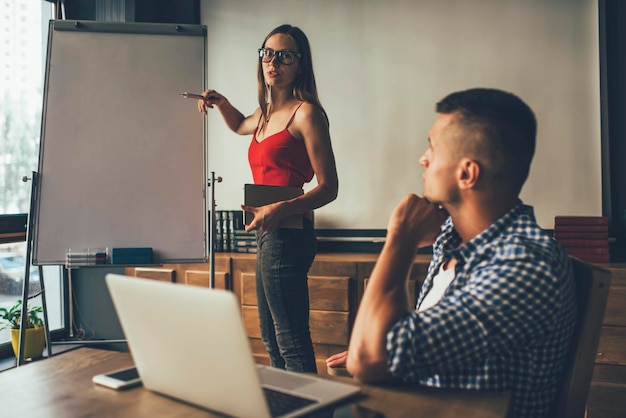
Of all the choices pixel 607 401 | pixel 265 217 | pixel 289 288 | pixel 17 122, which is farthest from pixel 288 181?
pixel 17 122

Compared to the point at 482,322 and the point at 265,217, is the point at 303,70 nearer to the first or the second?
the point at 265,217

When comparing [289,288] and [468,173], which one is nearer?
[468,173]

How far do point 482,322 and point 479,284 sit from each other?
0.19 ft

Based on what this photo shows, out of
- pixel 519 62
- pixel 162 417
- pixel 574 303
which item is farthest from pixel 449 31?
pixel 162 417

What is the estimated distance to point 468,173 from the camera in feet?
3.45

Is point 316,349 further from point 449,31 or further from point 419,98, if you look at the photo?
point 449,31

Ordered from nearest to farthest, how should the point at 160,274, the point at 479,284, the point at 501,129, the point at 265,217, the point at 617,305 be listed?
1. the point at 479,284
2. the point at 501,129
3. the point at 265,217
4. the point at 617,305
5. the point at 160,274

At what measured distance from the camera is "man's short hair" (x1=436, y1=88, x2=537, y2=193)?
103 cm

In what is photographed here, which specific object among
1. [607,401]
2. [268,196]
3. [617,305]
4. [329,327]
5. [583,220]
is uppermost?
[268,196]

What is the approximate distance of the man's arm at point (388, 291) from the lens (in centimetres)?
93

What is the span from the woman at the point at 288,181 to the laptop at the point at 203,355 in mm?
952

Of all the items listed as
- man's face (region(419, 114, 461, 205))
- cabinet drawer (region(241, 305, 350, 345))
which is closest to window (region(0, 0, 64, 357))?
cabinet drawer (region(241, 305, 350, 345))

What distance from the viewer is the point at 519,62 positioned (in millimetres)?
3189

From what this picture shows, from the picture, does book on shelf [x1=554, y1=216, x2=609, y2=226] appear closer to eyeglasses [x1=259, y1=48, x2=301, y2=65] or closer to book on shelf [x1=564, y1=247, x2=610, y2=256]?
book on shelf [x1=564, y1=247, x2=610, y2=256]
